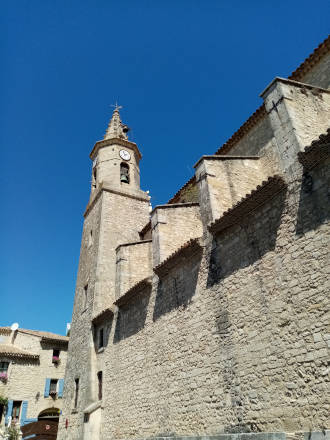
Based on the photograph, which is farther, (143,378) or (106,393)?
(106,393)

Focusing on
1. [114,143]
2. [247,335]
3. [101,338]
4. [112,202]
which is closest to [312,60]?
[247,335]

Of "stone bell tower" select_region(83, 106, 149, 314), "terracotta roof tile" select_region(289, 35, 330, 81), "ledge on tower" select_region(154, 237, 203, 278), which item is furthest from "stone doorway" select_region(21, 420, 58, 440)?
"terracotta roof tile" select_region(289, 35, 330, 81)

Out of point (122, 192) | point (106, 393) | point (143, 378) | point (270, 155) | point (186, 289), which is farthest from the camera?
point (122, 192)

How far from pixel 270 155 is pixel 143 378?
22.6 feet

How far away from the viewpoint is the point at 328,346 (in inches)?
181

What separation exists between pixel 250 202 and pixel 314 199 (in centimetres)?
124

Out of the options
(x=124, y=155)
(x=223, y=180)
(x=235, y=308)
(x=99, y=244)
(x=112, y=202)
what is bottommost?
(x=235, y=308)

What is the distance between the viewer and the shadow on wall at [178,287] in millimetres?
7750

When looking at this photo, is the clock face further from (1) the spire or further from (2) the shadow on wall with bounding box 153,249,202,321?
(2) the shadow on wall with bounding box 153,249,202,321

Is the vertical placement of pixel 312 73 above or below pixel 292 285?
above

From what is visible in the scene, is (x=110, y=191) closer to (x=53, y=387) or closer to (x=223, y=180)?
(x=223, y=180)

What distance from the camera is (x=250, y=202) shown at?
6.29 m

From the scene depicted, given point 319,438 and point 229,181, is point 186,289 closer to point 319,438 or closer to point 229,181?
point 229,181

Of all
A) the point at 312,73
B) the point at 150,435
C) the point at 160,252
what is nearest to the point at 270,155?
the point at 312,73
